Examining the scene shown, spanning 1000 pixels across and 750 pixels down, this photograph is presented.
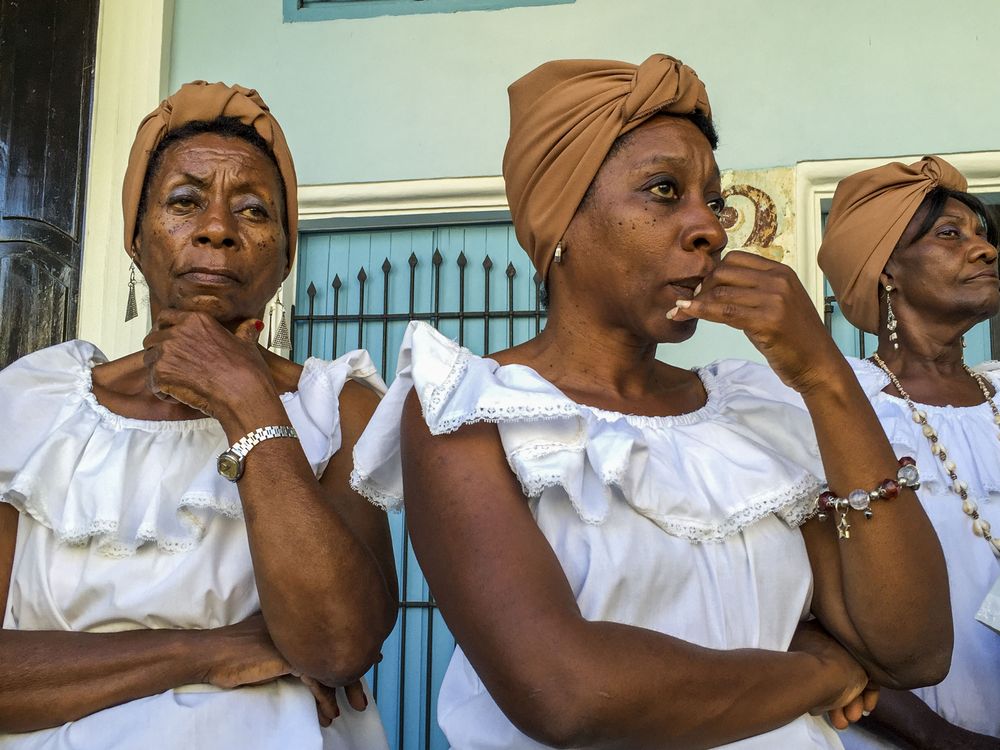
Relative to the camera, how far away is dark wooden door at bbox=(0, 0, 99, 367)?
16.4 ft

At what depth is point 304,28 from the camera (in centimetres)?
528

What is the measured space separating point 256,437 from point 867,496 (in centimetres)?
115

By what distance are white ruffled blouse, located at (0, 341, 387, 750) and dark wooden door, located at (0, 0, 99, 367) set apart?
96.9 inches

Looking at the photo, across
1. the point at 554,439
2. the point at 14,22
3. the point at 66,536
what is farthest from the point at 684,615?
the point at 14,22

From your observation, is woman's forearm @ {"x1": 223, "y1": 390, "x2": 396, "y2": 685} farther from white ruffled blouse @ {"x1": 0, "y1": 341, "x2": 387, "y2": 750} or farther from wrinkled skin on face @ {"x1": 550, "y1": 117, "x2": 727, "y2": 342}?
wrinkled skin on face @ {"x1": 550, "y1": 117, "x2": 727, "y2": 342}

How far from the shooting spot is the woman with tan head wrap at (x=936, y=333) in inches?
118

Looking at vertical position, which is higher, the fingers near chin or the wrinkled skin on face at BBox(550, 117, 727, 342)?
the wrinkled skin on face at BBox(550, 117, 727, 342)

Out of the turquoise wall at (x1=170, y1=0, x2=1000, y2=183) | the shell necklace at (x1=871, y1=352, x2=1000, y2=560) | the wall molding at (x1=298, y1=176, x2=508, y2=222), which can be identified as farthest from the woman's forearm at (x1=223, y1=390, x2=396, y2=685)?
the turquoise wall at (x1=170, y1=0, x2=1000, y2=183)

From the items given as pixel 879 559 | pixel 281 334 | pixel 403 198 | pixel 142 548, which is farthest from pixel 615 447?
pixel 403 198

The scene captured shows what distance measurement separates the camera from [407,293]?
207 inches

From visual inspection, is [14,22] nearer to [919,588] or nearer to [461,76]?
[461,76]

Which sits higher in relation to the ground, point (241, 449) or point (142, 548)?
point (241, 449)

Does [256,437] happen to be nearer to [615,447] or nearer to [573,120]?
[615,447]

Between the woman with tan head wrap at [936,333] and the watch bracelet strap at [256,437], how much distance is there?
162 centimetres
